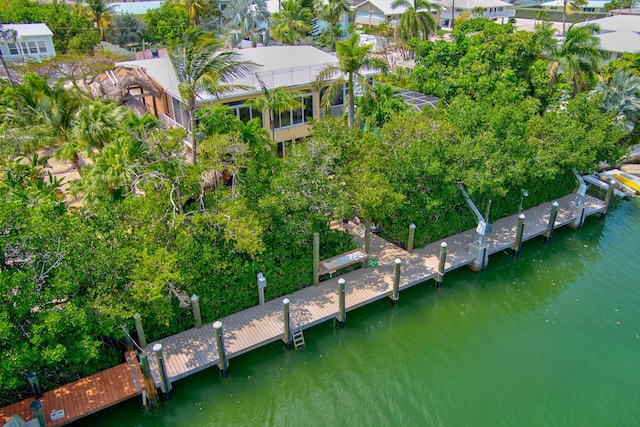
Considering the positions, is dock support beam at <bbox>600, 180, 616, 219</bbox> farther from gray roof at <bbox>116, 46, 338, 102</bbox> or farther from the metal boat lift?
gray roof at <bbox>116, 46, 338, 102</bbox>

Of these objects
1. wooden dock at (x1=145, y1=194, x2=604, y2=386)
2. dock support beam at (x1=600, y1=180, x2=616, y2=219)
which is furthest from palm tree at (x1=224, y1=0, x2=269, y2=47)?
dock support beam at (x1=600, y1=180, x2=616, y2=219)

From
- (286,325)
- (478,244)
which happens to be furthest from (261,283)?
(478,244)

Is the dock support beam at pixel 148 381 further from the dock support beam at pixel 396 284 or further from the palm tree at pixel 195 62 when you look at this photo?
the dock support beam at pixel 396 284

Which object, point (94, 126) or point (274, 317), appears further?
point (94, 126)

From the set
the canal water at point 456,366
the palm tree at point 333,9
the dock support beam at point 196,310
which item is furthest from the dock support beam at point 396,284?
the palm tree at point 333,9

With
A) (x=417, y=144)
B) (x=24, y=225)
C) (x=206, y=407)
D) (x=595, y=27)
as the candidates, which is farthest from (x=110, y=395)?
(x=595, y=27)

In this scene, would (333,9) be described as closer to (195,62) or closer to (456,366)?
(195,62)
